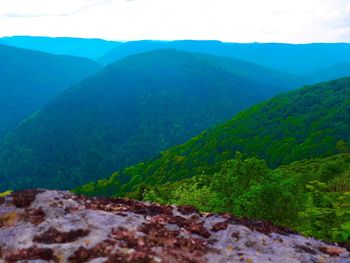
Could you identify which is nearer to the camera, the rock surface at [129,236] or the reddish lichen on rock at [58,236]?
the rock surface at [129,236]

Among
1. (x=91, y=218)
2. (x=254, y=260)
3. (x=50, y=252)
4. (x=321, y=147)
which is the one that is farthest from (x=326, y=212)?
(x=321, y=147)

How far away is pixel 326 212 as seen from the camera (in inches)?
859

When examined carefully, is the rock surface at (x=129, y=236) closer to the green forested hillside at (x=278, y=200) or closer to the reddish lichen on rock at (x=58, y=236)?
the reddish lichen on rock at (x=58, y=236)

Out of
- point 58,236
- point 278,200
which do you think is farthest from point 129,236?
point 278,200

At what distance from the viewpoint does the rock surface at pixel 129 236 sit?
10836mm

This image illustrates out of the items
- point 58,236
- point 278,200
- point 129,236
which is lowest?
point 278,200

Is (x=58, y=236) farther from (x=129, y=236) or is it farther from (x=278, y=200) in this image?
(x=278, y=200)

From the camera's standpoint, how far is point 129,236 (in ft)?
38.6

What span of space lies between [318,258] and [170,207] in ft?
20.2

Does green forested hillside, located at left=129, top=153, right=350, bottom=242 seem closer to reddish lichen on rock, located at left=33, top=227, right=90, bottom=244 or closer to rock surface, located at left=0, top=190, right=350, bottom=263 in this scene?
rock surface, located at left=0, top=190, right=350, bottom=263

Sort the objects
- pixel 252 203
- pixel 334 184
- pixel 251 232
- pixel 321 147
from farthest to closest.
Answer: pixel 321 147 → pixel 334 184 → pixel 252 203 → pixel 251 232

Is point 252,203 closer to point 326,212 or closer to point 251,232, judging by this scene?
point 326,212

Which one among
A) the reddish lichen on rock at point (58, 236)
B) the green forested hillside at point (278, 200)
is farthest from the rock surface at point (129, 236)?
the green forested hillside at point (278, 200)

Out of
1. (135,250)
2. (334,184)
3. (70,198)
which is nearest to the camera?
(135,250)
